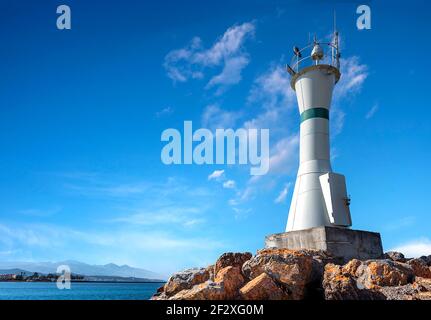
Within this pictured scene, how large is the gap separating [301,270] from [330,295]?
1610 mm

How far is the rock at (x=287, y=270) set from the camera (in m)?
11.9

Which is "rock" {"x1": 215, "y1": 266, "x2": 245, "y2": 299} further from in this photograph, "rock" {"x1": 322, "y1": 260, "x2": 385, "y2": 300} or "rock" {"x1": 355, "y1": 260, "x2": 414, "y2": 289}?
"rock" {"x1": 355, "y1": 260, "x2": 414, "y2": 289}

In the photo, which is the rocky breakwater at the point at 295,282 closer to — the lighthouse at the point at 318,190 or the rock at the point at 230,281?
the rock at the point at 230,281

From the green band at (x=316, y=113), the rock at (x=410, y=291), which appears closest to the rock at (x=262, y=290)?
the rock at (x=410, y=291)

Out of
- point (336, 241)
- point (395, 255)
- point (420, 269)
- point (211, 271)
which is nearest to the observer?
point (211, 271)

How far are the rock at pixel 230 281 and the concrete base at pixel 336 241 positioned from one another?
26.1 ft

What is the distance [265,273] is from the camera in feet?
38.2

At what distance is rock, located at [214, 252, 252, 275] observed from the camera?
13834 mm

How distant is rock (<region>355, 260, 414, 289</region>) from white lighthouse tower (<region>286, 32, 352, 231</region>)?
8683mm

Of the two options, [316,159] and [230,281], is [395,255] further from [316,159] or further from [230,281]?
[230,281]

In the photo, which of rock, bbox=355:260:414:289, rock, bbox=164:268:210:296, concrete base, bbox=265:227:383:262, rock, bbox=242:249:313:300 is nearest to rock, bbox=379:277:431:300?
rock, bbox=355:260:414:289

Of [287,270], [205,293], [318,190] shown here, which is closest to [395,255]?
[318,190]

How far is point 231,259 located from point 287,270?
Answer: 8.88 feet

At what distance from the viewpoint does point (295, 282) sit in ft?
39.1
